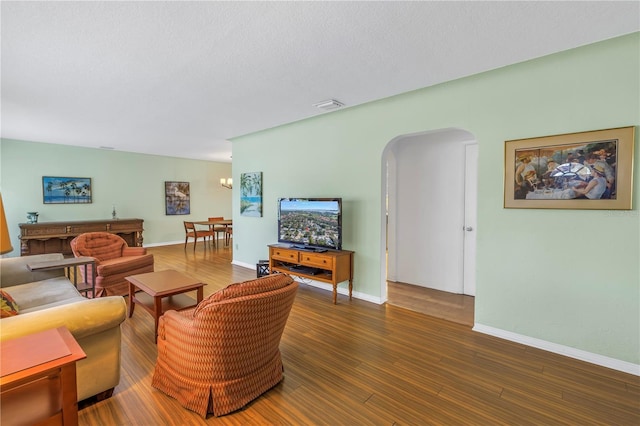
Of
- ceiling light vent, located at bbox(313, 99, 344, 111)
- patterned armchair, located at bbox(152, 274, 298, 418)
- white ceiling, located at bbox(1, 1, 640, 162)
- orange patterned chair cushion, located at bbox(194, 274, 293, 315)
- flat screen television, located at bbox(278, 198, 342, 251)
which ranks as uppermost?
ceiling light vent, located at bbox(313, 99, 344, 111)

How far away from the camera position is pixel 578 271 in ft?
8.29

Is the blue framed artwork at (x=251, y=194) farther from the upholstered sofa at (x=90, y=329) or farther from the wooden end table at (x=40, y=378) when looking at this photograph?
the wooden end table at (x=40, y=378)

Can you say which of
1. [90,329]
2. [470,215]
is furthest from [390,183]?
→ [90,329]

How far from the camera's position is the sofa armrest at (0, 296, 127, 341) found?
164cm

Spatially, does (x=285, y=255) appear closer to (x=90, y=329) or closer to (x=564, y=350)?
(x=90, y=329)

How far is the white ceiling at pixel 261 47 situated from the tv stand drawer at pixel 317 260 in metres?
1.98

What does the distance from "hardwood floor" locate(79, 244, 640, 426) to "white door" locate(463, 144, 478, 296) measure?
1.21 metres

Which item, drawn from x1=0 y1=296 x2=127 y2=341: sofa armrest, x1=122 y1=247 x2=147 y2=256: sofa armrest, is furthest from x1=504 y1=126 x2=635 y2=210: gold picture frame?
x1=122 y1=247 x2=147 y2=256: sofa armrest

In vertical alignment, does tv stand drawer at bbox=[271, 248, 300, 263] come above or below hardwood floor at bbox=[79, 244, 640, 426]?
above

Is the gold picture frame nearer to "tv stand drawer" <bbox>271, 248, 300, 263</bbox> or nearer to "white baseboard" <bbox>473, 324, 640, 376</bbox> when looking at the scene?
"white baseboard" <bbox>473, 324, 640, 376</bbox>

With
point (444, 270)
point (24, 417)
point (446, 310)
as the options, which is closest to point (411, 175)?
point (444, 270)

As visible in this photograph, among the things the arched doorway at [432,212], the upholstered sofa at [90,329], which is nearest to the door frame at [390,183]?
the arched doorway at [432,212]

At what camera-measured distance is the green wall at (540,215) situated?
2340 mm

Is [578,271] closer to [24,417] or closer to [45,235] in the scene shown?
[24,417]
